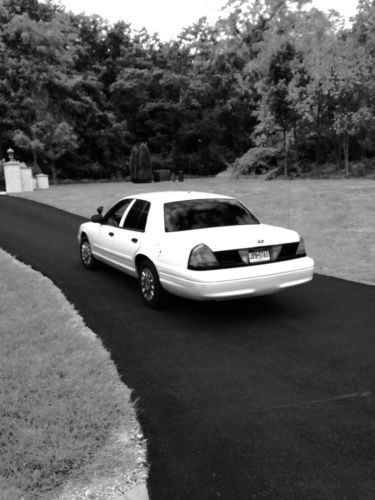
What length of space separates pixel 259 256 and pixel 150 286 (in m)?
1.61

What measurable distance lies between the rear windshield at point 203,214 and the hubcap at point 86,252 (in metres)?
2.69

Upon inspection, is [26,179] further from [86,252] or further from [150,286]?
[150,286]

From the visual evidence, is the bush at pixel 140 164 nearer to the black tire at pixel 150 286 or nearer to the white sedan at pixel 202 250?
the white sedan at pixel 202 250

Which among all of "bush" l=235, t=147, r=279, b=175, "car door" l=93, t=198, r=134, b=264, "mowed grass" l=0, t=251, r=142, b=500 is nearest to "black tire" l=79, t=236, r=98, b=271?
"car door" l=93, t=198, r=134, b=264

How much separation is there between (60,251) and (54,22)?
33408mm

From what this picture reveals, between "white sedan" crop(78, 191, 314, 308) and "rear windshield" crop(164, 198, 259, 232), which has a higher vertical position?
"rear windshield" crop(164, 198, 259, 232)

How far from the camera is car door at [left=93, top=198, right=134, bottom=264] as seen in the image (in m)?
7.58

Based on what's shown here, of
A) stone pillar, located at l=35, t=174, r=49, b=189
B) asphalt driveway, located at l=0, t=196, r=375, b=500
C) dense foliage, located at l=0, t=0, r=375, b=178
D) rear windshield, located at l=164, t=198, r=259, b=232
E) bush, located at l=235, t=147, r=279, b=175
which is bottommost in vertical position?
asphalt driveway, located at l=0, t=196, r=375, b=500

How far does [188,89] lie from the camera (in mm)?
48969

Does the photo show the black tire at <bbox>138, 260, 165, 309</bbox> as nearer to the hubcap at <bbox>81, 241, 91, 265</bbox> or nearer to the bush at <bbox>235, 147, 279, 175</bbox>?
the hubcap at <bbox>81, 241, 91, 265</bbox>

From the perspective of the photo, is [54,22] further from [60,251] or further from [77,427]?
[77,427]

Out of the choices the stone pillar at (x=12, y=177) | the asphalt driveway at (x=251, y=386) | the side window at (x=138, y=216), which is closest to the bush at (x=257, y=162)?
the stone pillar at (x=12, y=177)

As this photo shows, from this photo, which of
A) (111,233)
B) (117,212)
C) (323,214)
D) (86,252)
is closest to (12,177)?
(323,214)

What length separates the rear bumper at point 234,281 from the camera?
18.5 feet
